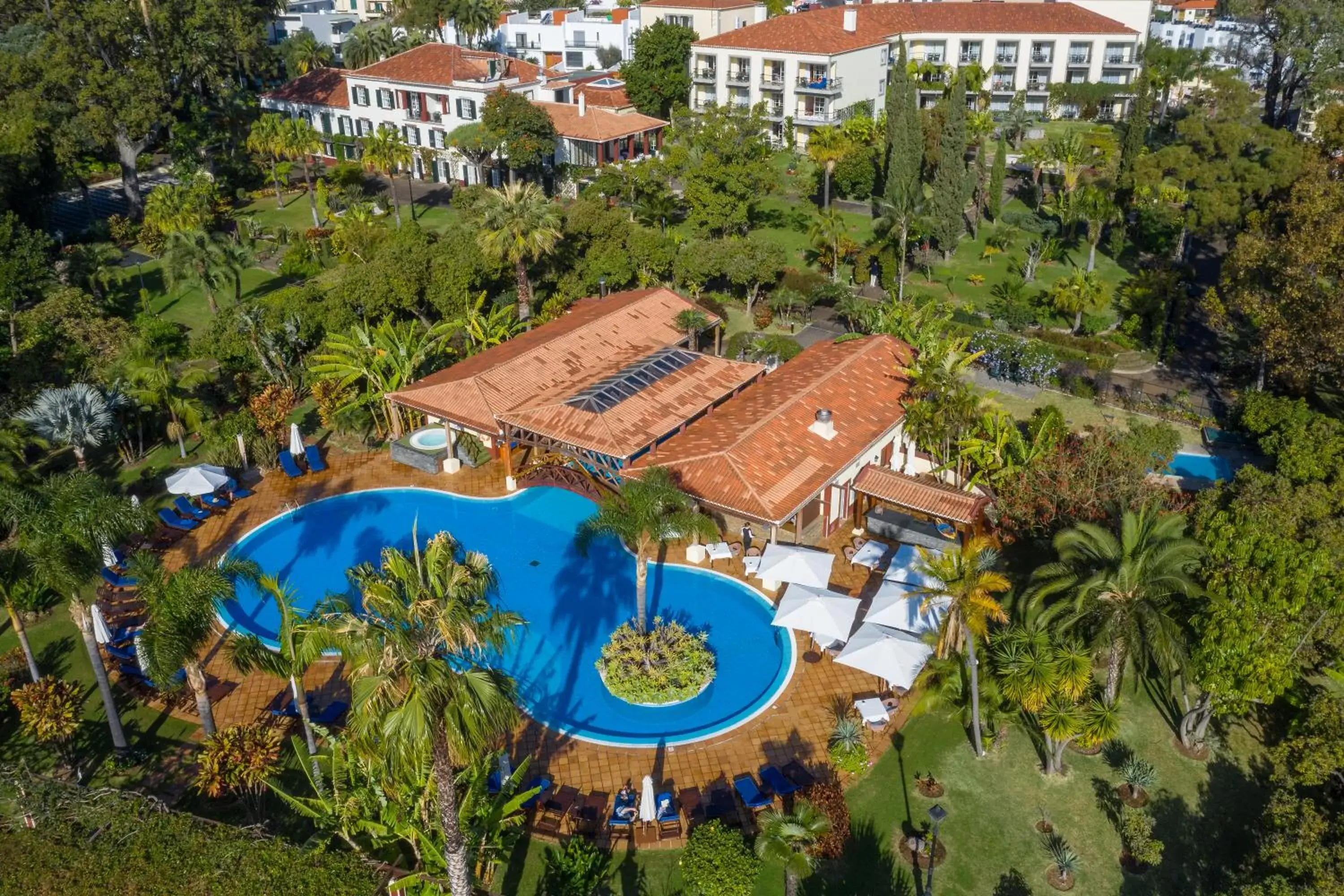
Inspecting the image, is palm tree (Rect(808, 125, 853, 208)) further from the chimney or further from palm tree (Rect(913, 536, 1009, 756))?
palm tree (Rect(913, 536, 1009, 756))

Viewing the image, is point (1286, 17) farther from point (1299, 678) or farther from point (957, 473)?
point (1299, 678)

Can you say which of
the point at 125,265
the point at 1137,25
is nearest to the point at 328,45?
the point at 125,265

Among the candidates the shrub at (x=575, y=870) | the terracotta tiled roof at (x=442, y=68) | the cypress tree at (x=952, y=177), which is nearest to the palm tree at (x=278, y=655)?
the shrub at (x=575, y=870)

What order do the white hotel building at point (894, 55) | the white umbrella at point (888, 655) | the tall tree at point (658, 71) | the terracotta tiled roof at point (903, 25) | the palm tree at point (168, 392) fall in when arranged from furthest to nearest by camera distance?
the terracotta tiled roof at point (903, 25), the white hotel building at point (894, 55), the tall tree at point (658, 71), the palm tree at point (168, 392), the white umbrella at point (888, 655)

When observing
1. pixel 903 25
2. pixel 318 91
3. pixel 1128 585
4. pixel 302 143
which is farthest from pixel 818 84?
pixel 1128 585

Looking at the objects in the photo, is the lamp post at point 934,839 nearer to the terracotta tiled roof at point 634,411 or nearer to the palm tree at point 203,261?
the terracotta tiled roof at point 634,411

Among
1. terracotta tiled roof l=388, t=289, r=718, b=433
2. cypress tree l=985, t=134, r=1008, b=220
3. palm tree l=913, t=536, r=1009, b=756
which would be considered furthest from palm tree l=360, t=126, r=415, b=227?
palm tree l=913, t=536, r=1009, b=756

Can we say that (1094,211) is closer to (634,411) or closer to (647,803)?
(634,411)
